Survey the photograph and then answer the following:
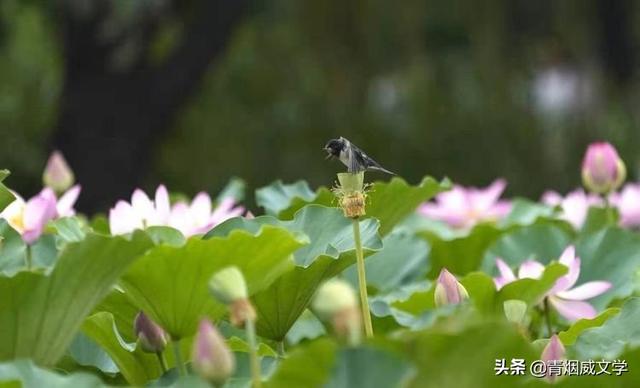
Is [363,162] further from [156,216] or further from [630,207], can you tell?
[630,207]

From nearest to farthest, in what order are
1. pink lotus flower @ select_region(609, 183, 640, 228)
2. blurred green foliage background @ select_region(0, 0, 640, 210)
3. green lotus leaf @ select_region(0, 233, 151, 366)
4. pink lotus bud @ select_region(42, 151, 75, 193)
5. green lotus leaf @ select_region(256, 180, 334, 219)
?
green lotus leaf @ select_region(0, 233, 151, 366)
green lotus leaf @ select_region(256, 180, 334, 219)
pink lotus bud @ select_region(42, 151, 75, 193)
pink lotus flower @ select_region(609, 183, 640, 228)
blurred green foliage background @ select_region(0, 0, 640, 210)

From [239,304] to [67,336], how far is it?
0.47 feet

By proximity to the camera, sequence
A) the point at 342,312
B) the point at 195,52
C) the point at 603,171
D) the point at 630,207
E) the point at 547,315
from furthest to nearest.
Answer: the point at 195,52, the point at 630,207, the point at 603,171, the point at 547,315, the point at 342,312

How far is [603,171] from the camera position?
1281mm

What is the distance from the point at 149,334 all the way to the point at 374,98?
243 inches

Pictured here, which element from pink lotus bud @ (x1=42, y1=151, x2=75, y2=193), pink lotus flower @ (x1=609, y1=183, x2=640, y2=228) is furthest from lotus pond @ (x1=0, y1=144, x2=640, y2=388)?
pink lotus flower @ (x1=609, y1=183, x2=640, y2=228)

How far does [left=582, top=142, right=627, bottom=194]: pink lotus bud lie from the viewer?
128cm

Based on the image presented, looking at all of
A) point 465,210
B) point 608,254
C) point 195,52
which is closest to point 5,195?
point 608,254

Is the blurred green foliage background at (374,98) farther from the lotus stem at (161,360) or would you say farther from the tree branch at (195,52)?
the lotus stem at (161,360)

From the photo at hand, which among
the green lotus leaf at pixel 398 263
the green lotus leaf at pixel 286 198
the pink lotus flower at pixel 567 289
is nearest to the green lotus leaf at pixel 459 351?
the pink lotus flower at pixel 567 289

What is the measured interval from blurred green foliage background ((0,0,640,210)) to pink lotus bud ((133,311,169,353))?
17.7 ft

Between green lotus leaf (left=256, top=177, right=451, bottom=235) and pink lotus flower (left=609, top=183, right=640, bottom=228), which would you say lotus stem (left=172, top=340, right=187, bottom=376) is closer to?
green lotus leaf (left=256, top=177, right=451, bottom=235)

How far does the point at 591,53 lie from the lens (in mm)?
7355

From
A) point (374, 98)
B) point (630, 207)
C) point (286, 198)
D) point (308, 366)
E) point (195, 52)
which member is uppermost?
point (374, 98)
